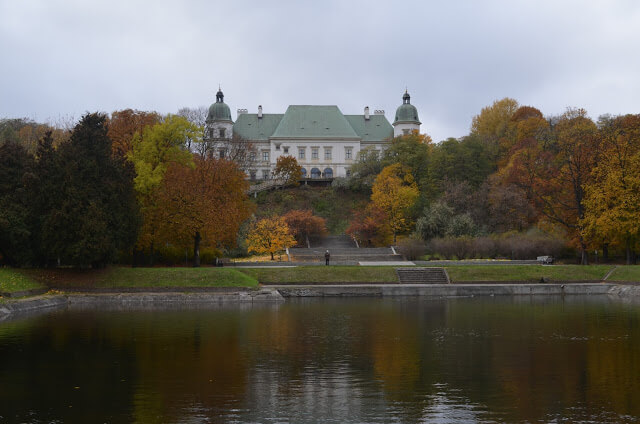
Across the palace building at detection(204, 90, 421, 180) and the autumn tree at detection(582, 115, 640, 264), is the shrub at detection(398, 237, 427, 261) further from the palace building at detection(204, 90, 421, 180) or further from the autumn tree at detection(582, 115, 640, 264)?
the palace building at detection(204, 90, 421, 180)

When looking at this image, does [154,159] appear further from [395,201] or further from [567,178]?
[567,178]

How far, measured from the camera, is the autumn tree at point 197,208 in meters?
36.8

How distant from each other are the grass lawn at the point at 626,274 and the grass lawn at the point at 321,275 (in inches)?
493

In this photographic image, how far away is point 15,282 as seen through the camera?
2973 centimetres

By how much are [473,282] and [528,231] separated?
14588 millimetres

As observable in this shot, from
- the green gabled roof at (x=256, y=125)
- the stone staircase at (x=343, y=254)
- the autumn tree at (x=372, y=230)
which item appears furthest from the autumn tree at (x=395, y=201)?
the green gabled roof at (x=256, y=125)

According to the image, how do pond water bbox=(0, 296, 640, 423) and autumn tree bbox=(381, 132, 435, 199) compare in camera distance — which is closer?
pond water bbox=(0, 296, 640, 423)

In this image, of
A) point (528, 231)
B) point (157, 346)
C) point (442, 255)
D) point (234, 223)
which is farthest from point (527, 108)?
point (157, 346)

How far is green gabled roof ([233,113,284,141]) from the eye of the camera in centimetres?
8542

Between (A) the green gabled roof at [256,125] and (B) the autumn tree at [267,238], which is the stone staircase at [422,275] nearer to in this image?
(B) the autumn tree at [267,238]


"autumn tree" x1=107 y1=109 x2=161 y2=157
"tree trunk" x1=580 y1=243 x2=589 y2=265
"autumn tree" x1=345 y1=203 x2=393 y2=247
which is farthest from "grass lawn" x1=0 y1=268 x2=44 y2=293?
"tree trunk" x1=580 y1=243 x2=589 y2=265

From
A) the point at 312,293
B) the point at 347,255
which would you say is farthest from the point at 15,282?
the point at 347,255

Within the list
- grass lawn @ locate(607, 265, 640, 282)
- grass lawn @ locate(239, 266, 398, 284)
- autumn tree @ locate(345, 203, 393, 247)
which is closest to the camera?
grass lawn @ locate(607, 265, 640, 282)

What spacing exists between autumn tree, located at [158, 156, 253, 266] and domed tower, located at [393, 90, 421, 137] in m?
48.9
